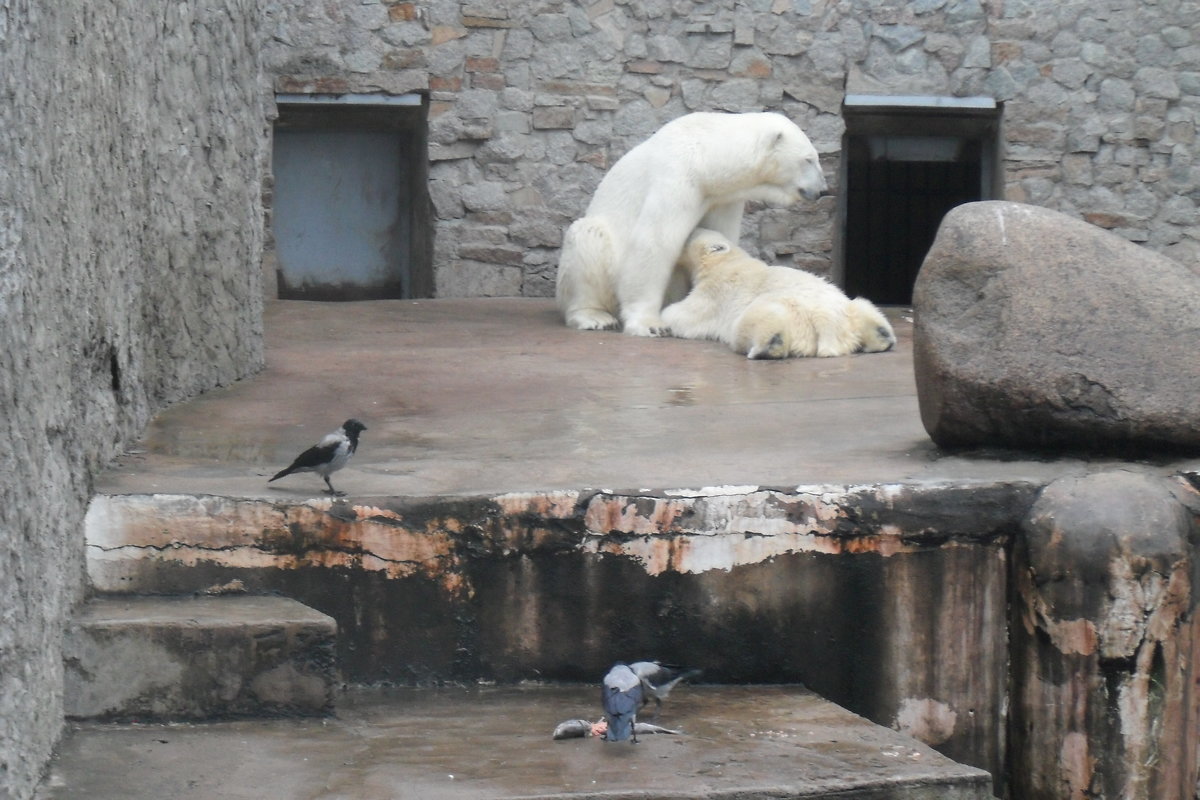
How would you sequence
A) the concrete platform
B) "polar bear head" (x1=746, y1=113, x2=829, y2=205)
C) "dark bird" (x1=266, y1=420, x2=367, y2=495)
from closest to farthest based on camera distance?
1. the concrete platform
2. "dark bird" (x1=266, y1=420, x2=367, y2=495)
3. "polar bear head" (x1=746, y1=113, x2=829, y2=205)

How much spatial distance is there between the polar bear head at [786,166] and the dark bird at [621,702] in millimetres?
4902

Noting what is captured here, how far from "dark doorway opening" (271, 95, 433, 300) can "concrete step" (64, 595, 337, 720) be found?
6.54 m

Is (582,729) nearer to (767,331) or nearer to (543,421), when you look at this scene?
(543,421)

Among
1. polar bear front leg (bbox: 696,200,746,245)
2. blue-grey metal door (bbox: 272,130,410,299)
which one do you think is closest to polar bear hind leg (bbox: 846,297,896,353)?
polar bear front leg (bbox: 696,200,746,245)

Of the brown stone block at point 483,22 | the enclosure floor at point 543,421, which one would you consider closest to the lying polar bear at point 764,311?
the enclosure floor at point 543,421

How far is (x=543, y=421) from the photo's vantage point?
4.95m

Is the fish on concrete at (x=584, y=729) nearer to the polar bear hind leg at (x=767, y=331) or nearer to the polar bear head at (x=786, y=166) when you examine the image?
the polar bear hind leg at (x=767, y=331)

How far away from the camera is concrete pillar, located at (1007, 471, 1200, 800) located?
3.71 m

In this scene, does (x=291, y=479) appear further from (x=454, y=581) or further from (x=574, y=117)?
(x=574, y=117)

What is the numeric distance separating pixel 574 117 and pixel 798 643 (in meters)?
6.08

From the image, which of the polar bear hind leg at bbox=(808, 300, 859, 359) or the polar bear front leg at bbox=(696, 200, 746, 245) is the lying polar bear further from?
the polar bear front leg at bbox=(696, 200, 746, 245)

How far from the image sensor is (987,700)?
12.7ft

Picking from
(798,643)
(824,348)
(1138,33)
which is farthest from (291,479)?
(1138,33)

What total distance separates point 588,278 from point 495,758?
4888 millimetres
